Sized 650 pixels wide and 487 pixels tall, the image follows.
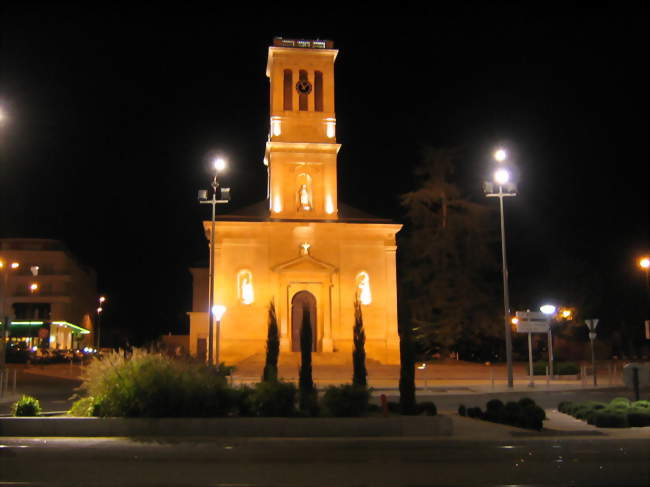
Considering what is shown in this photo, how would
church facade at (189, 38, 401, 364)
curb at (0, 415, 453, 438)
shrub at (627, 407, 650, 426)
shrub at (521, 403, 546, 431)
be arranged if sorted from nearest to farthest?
curb at (0, 415, 453, 438) → shrub at (521, 403, 546, 431) → shrub at (627, 407, 650, 426) → church facade at (189, 38, 401, 364)

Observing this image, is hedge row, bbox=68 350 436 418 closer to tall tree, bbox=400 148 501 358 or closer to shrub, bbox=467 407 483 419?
shrub, bbox=467 407 483 419

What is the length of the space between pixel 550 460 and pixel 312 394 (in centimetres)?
585

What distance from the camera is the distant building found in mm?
71062

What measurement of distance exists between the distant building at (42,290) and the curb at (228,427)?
184 ft

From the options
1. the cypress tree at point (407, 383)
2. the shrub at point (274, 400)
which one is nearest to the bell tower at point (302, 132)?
the cypress tree at point (407, 383)

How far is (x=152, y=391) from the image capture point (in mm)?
15281

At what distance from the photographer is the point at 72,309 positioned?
258 feet

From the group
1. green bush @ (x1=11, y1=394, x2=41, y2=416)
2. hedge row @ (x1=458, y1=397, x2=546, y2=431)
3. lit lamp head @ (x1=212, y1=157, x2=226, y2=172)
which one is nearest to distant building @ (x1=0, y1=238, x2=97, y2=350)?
lit lamp head @ (x1=212, y1=157, x2=226, y2=172)

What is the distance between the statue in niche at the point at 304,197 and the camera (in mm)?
49469

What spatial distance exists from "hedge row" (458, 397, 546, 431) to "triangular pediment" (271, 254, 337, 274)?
29.0 meters

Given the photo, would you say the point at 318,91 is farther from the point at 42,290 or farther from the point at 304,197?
the point at 42,290

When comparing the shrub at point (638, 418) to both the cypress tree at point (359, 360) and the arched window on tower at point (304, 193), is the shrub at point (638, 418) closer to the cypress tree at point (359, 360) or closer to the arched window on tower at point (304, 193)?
the cypress tree at point (359, 360)

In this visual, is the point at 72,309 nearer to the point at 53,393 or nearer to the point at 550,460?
the point at 53,393

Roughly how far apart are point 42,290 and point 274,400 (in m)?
65.4
